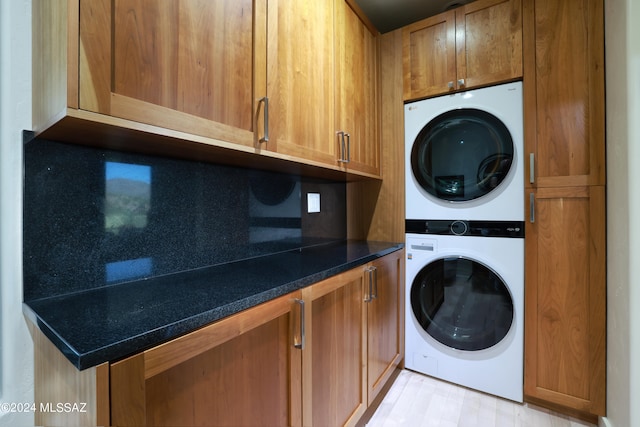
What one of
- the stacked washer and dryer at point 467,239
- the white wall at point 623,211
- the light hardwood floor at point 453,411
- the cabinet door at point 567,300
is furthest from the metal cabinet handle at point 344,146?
the light hardwood floor at point 453,411

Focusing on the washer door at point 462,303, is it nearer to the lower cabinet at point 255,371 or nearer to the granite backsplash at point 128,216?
the lower cabinet at point 255,371

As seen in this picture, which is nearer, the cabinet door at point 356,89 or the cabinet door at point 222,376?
the cabinet door at point 222,376

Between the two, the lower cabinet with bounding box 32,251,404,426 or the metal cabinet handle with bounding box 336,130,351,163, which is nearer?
the lower cabinet with bounding box 32,251,404,426

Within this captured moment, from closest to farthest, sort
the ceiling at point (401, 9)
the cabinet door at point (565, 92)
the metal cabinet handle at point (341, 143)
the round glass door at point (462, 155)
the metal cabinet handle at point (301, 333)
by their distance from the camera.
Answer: the metal cabinet handle at point (301, 333) < the cabinet door at point (565, 92) < the metal cabinet handle at point (341, 143) < the round glass door at point (462, 155) < the ceiling at point (401, 9)

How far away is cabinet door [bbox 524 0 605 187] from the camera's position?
1.39m

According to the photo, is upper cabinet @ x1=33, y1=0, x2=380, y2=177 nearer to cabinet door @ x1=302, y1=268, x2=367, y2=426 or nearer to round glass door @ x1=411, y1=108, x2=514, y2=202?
cabinet door @ x1=302, y1=268, x2=367, y2=426

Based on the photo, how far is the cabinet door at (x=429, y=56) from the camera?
1.72 metres

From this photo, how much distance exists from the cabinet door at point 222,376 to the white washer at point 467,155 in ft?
4.08

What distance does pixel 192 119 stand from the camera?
824mm

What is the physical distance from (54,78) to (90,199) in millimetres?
383

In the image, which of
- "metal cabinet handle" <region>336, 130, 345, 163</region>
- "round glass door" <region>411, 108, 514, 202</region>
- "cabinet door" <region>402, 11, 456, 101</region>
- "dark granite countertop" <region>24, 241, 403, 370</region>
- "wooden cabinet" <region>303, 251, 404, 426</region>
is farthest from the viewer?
"cabinet door" <region>402, 11, 456, 101</region>

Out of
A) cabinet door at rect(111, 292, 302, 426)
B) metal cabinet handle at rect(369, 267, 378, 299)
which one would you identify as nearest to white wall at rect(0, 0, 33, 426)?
cabinet door at rect(111, 292, 302, 426)

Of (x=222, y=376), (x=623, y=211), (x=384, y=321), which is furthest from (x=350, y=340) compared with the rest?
(x=623, y=211)

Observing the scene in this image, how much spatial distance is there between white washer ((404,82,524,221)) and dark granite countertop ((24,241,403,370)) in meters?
0.89
